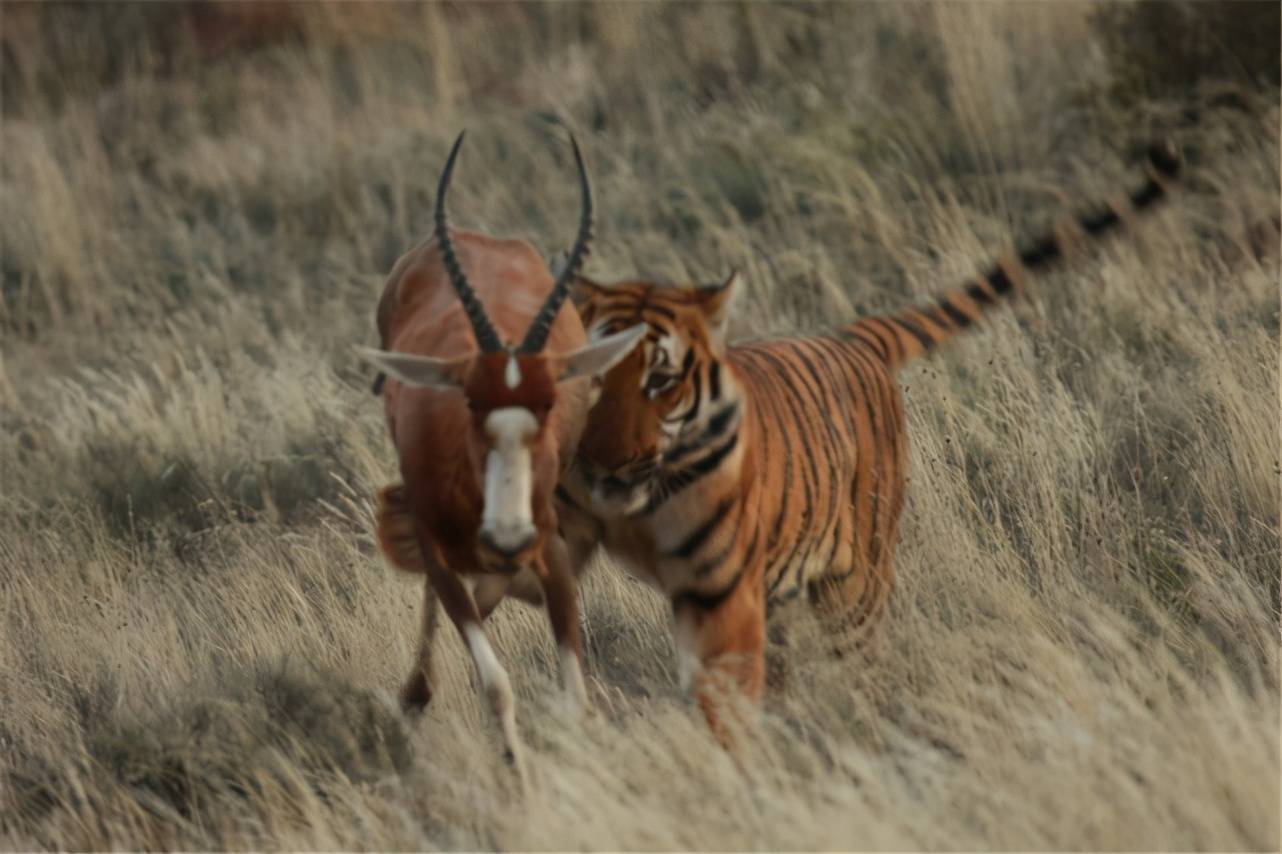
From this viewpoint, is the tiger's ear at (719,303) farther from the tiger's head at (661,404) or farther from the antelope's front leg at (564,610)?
the antelope's front leg at (564,610)

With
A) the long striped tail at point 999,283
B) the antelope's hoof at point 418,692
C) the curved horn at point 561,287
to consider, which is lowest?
the antelope's hoof at point 418,692

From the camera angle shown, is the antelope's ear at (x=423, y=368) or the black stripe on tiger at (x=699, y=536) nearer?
the black stripe on tiger at (x=699, y=536)

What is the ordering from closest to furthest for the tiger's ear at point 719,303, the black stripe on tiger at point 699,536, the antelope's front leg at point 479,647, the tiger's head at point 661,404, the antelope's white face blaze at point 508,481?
the antelope's white face blaze at point 508,481 < the tiger's head at point 661,404 < the black stripe on tiger at point 699,536 < the tiger's ear at point 719,303 < the antelope's front leg at point 479,647

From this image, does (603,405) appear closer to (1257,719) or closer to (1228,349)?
(1257,719)

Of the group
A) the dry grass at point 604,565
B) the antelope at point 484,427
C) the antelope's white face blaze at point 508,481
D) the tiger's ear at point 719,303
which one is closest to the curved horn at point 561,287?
the antelope at point 484,427

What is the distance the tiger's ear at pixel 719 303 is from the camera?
482 centimetres

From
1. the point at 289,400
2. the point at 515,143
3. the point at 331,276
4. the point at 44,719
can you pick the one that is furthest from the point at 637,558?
the point at 515,143

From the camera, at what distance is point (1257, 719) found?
471 cm

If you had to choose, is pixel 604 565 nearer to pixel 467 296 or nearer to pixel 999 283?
pixel 999 283

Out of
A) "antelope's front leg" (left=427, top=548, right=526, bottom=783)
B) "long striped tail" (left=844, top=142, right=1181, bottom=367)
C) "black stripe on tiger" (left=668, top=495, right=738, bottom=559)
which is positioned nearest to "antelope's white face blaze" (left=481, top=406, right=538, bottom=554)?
"black stripe on tiger" (left=668, top=495, right=738, bottom=559)

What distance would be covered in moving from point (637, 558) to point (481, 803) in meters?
0.80

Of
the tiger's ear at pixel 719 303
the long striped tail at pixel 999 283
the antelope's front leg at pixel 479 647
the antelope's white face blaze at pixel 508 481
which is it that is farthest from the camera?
the long striped tail at pixel 999 283

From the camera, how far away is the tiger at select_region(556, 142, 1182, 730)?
467 cm

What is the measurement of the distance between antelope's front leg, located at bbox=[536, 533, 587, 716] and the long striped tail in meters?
1.35
